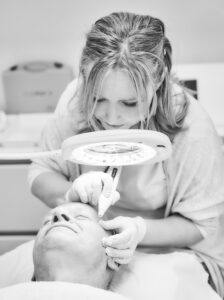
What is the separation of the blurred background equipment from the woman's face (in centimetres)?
104

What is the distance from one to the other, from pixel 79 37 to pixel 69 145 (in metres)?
1.31

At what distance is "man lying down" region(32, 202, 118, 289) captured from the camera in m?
1.05

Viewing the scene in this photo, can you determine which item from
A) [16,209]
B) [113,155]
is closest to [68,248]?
[113,155]

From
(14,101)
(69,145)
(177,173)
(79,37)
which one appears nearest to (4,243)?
(14,101)

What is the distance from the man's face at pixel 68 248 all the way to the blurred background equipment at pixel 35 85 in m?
1.03

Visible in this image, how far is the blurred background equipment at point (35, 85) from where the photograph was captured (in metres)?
2.03

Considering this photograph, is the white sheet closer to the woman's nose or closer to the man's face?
the man's face

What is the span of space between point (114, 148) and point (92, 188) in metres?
0.20

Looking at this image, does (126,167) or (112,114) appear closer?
(112,114)

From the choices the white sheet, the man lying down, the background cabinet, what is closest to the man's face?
the man lying down

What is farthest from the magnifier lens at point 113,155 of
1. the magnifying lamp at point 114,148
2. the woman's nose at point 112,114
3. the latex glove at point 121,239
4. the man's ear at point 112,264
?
the man's ear at point 112,264

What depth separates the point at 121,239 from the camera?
1034mm

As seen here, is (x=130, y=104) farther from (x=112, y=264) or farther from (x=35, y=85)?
(x=35, y=85)

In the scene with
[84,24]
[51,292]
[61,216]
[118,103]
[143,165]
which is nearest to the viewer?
[51,292]
